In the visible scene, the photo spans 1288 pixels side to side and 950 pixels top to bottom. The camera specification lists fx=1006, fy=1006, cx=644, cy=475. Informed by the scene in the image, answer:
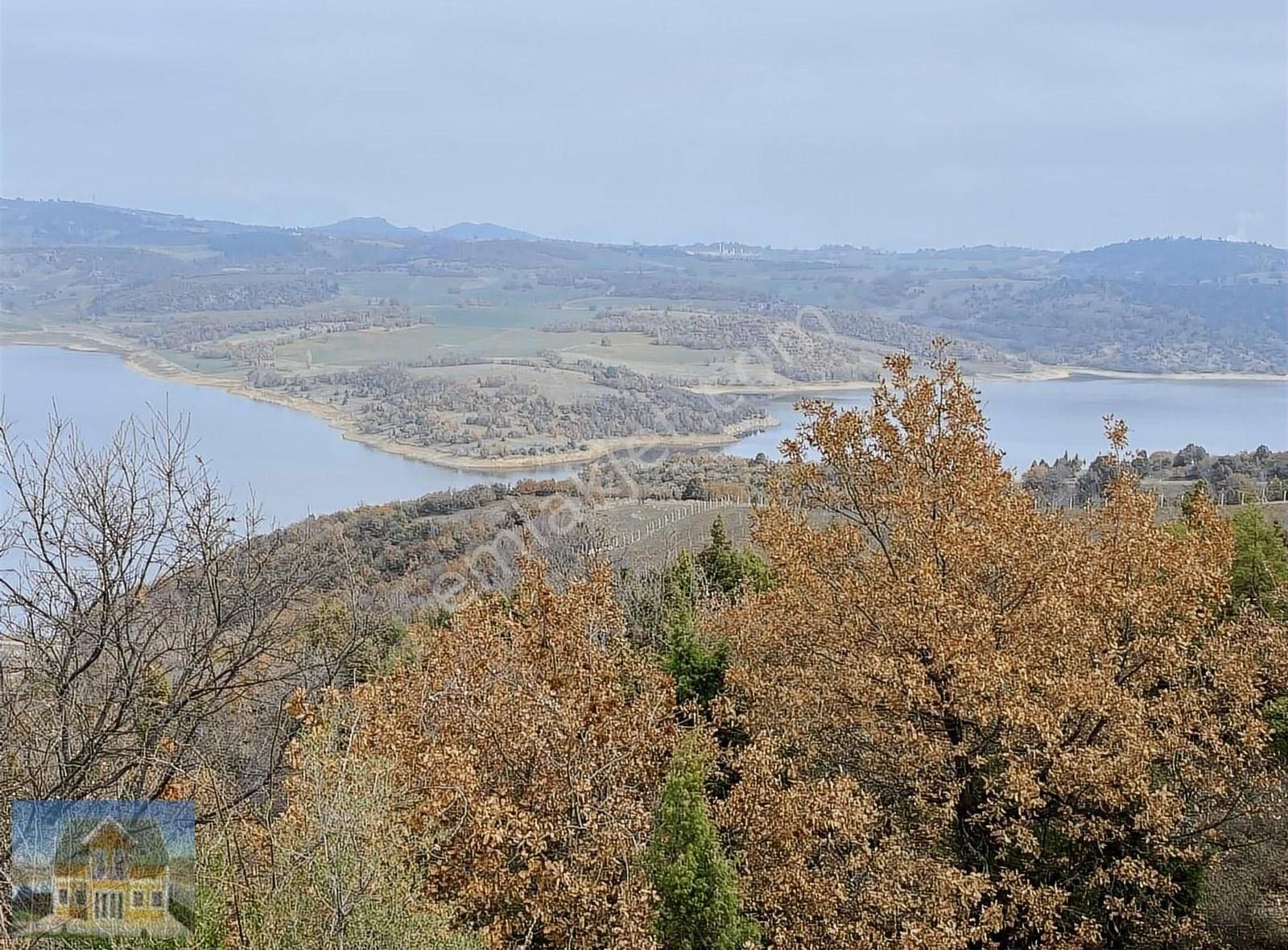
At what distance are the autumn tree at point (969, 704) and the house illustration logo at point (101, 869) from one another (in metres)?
4.50

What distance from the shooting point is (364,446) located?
5403 centimetres

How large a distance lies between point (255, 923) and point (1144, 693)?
28.2ft

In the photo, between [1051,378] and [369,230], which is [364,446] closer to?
[1051,378]

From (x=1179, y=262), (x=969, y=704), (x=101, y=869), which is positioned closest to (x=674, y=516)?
(x=969, y=704)

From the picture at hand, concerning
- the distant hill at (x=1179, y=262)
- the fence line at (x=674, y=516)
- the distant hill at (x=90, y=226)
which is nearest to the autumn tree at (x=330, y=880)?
the fence line at (x=674, y=516)

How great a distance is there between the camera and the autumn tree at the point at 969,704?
8656mm

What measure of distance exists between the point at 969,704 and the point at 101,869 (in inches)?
283

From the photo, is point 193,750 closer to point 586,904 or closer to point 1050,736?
point 586,904

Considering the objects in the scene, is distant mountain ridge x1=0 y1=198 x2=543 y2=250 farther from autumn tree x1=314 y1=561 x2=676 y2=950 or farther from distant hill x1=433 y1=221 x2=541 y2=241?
autumn tree x1=314 y1=561 x2=676 y2=950

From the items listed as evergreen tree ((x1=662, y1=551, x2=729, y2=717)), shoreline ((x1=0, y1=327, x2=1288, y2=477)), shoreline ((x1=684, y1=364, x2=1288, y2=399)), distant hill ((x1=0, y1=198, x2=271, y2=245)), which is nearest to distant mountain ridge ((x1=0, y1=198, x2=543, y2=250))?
distant hill ((x1=0, y1=198, x2=271, y2=245))

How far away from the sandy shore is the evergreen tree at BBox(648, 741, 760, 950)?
1750 inches

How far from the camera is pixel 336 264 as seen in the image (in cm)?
11350

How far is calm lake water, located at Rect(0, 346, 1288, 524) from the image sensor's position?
131 ft

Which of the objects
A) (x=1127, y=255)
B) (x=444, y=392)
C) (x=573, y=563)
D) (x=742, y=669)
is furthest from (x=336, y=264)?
(x=742, y=669)
